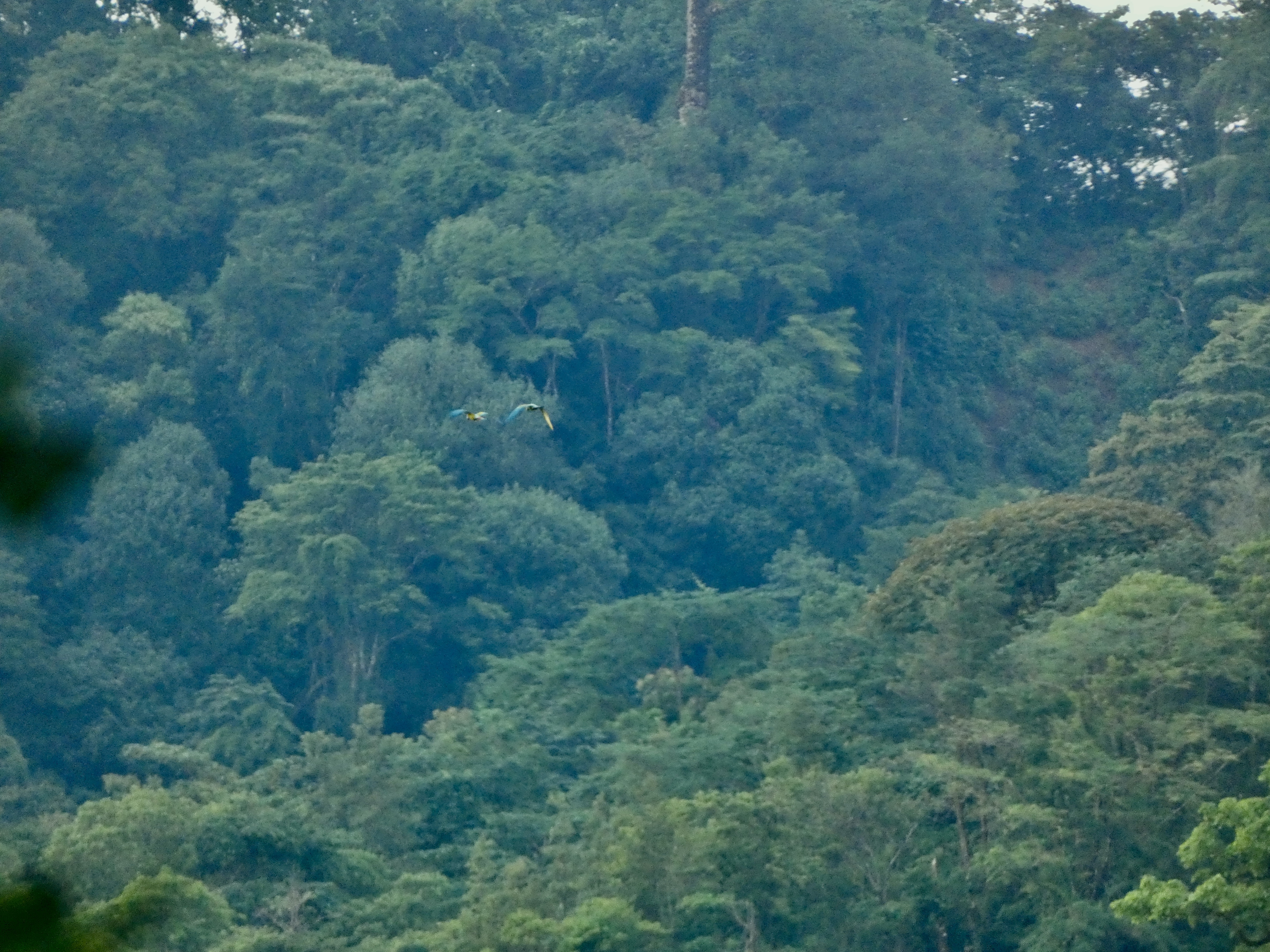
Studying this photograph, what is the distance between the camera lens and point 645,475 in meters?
29.0

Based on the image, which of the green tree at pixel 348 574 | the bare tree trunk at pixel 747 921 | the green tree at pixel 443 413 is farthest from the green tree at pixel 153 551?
the bare tree trunk at pixel 747 921

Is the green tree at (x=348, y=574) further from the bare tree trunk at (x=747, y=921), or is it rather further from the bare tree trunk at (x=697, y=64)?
the bare tree trunk at (x=747, y=921)

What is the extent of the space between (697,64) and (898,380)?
5.65 metres

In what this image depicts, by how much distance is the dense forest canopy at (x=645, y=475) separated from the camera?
16.0 meters

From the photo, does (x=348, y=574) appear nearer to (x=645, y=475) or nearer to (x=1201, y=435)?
(x=645, y=475)

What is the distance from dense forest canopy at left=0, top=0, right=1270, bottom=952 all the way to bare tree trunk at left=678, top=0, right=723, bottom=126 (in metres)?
0.07

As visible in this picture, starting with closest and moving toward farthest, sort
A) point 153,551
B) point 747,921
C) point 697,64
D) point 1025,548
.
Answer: point 747,921 → point 1025,548 → point 153,551 → point 697,64

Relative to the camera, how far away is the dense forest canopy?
628 inches

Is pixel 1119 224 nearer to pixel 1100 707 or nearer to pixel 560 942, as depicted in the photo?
pixel 1100 707

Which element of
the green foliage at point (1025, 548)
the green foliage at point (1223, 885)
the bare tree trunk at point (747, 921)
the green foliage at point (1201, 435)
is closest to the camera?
the green foliage at point (1223, 885)

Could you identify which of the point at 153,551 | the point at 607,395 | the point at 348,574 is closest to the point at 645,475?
the point at 607,395

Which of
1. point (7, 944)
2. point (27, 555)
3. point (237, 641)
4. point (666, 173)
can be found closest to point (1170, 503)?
point (666, 173)

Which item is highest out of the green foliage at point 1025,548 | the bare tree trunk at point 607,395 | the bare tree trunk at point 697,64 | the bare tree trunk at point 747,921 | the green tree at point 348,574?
the bare tree trunk at point 697,64

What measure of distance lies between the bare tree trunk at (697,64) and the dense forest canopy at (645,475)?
0.24 ft
